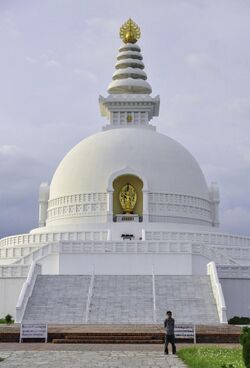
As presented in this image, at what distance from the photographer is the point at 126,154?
3962cm

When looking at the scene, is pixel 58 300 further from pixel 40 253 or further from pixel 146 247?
pixel 146 247

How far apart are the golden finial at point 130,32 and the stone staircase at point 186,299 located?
27039mm

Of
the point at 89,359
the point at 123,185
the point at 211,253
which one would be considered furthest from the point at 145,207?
the point at 89,359

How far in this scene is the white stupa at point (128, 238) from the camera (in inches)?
982

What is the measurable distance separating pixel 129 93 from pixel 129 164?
8.31m

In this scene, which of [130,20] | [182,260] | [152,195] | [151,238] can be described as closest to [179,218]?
[152,195]

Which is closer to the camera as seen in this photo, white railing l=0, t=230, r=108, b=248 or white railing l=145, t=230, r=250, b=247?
white railing l=145, t=230, r=250, b=247

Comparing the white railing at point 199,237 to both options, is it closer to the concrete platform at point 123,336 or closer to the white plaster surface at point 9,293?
the white plaster surface at point 9,293

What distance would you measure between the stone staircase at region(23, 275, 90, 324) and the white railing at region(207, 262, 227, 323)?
5078 mm

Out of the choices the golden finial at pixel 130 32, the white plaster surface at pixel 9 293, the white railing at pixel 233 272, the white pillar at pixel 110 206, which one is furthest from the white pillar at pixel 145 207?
the golden finial at pixel 130 32

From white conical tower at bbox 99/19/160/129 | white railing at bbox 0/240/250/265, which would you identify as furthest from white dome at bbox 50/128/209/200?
white railing at bbox 0/240/250/265

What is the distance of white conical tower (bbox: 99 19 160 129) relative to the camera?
1731 inches

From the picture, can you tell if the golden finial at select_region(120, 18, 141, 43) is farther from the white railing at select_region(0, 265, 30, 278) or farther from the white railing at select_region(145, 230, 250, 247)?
the white railing at select_region(0, 265, 30, 278)

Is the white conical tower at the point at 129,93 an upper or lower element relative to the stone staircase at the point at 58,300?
upper
